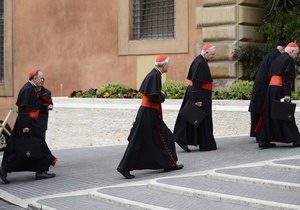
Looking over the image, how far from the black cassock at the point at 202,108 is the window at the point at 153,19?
648cm

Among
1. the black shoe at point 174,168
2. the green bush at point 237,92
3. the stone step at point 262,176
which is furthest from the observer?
the green bush at point 237,92

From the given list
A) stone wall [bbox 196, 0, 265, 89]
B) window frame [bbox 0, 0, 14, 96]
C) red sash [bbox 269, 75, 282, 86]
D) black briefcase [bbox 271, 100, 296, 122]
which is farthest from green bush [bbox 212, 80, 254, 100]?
window frame [bbox 0, 0, 14, 96]

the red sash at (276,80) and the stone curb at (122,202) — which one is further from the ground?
the red sash at (276,80)

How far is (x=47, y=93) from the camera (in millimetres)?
12406

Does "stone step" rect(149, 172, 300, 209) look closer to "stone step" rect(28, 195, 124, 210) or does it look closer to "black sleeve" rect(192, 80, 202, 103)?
"stone step" rect(28, 195, 124, 210)

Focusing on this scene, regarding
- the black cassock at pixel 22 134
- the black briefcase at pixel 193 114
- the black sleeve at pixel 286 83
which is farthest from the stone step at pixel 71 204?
the black sleeve at pixel 286 83

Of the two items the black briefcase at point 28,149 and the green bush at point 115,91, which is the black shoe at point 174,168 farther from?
the green bush at point 115,91

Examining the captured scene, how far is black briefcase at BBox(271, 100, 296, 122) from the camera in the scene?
12.7 m

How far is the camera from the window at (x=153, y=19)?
771 inches

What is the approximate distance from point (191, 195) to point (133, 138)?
67.5 inches

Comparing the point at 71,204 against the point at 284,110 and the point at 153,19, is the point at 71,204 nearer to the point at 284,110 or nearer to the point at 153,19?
the point at 284,110

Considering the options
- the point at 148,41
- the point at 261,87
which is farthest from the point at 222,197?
the point at 148,41

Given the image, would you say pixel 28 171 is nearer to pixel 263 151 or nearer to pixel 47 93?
pixel 47 93

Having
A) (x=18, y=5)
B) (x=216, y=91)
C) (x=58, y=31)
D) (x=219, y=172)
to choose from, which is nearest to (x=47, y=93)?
(x=219, y=172)
